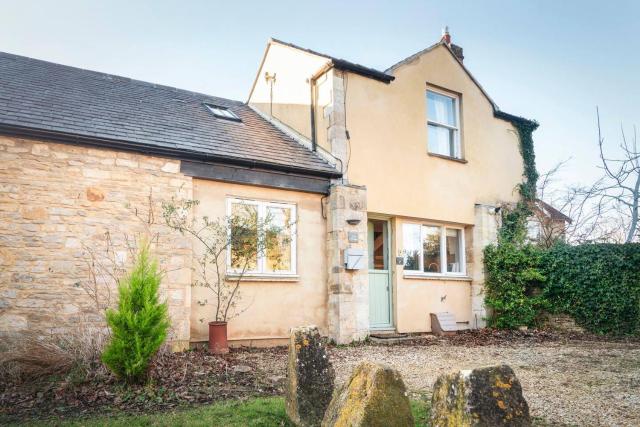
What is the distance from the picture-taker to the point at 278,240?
31.9 ft

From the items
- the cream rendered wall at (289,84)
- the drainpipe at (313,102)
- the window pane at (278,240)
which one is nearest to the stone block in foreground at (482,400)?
the window pane at (278,240)

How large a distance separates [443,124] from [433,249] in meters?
3.29

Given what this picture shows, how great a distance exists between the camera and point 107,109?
9555mm

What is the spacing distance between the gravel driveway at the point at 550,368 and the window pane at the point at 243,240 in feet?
5.80

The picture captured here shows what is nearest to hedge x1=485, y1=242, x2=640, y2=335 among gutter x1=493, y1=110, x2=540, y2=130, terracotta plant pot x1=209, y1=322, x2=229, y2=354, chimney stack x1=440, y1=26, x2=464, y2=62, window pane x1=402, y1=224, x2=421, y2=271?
window pane x1=402, y1=224, x2=421, y2=271

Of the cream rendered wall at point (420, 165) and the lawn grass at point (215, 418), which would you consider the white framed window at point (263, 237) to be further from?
the lawn grass at point (215, 418)

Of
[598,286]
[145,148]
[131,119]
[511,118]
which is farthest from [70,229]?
[511,118]

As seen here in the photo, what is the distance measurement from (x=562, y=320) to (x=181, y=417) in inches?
397

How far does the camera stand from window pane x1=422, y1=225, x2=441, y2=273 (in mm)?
11852

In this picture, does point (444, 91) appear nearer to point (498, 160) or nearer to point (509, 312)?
point (498, 160)

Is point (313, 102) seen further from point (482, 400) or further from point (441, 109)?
point (482, 400)

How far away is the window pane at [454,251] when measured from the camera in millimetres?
12375

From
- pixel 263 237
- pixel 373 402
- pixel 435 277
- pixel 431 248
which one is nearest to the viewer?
pixel 373 402

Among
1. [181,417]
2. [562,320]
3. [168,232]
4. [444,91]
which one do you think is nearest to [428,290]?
[562,320]
